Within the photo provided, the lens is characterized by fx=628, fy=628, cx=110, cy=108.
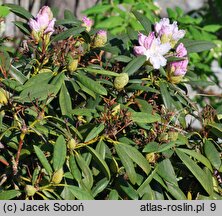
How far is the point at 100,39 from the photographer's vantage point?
8.87 ft

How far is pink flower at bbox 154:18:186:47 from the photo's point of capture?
8.82ft

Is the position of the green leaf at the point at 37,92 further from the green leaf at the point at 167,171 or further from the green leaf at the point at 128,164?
the green leaf at the point at 167,171

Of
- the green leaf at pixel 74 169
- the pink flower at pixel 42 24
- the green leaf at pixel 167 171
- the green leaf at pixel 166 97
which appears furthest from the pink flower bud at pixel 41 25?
the green leaf at pixel 167 171

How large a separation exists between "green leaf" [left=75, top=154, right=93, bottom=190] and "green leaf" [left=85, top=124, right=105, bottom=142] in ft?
0.24

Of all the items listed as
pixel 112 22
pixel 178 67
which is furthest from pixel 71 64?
pixel 112 22

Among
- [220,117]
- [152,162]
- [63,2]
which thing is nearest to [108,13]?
[63,2]

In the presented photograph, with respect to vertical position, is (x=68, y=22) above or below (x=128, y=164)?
above

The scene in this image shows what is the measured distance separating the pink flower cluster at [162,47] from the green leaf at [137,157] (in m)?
0.42

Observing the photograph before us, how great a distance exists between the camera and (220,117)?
2754mm

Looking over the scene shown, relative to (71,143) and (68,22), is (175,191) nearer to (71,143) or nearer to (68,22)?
(71,143)

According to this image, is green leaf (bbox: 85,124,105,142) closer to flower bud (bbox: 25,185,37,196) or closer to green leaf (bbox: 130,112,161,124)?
green leaf (bbox: 130,112,161,124)

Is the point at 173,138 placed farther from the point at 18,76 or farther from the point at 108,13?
the point at 108,13

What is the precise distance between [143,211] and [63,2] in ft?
10.9

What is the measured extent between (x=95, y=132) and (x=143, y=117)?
236 mm
